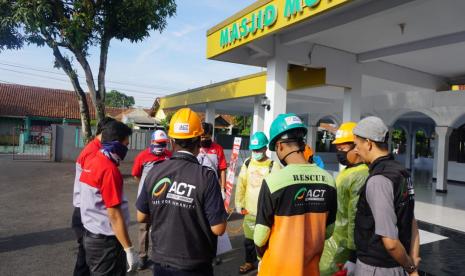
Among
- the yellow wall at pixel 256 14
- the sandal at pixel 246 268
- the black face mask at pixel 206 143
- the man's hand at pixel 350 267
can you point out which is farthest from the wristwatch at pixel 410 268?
the black face mask at pixel 206 143

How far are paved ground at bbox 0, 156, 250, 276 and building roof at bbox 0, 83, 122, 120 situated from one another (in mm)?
20292

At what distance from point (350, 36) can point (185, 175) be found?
5.67m

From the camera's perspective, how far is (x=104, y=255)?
2.62 meters

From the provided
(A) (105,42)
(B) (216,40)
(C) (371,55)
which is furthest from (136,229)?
(A) (105,42)

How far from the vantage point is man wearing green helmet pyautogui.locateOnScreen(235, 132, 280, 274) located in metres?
→ 4.34

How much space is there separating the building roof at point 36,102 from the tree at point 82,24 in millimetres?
19574

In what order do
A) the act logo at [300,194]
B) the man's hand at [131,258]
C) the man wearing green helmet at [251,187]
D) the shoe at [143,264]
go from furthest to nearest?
the shoe at [143,264] < the man wearing green helmet at [251,187] < the man's hand at [131,258] < the act logo at [300,194]

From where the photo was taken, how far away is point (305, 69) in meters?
8.00

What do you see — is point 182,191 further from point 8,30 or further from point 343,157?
point 8,30

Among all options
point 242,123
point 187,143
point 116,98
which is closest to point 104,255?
point 187,143

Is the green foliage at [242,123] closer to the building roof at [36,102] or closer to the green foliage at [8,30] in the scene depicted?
the building roof at [36,102]

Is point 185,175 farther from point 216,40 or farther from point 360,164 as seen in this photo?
point 216,40

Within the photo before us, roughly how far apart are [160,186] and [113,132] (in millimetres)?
931

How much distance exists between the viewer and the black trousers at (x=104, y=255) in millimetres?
2593
